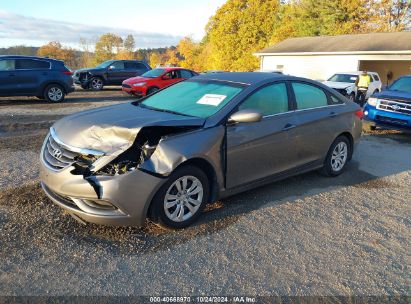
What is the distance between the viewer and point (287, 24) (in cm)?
4294

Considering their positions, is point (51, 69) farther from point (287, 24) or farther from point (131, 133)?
point (287, 24)

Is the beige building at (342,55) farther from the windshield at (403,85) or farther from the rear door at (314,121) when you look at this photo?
the rear door at (314,121)

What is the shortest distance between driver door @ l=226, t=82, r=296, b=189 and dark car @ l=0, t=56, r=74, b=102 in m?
10.6

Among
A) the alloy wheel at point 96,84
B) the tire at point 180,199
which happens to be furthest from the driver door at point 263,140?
the alloy wheel at point 96,84

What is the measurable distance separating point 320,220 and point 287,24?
4285 cm

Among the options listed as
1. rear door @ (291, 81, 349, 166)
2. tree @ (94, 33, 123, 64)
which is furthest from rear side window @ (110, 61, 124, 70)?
tree @ (94, 33, 123, 64)

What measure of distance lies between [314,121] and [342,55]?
881 inches

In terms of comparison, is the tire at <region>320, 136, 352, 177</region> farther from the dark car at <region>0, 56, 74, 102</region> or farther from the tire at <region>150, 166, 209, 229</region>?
the dark car at <region>0, 56, 74, 102</region>

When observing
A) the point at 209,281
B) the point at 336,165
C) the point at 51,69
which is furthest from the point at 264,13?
the point at 209,281

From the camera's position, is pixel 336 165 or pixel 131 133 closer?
pixel 131 133

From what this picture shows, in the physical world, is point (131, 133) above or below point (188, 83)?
below

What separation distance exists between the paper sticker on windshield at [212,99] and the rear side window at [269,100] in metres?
0.27

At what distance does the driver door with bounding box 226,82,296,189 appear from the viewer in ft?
13.4

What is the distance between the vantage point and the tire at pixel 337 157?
18.3ft
